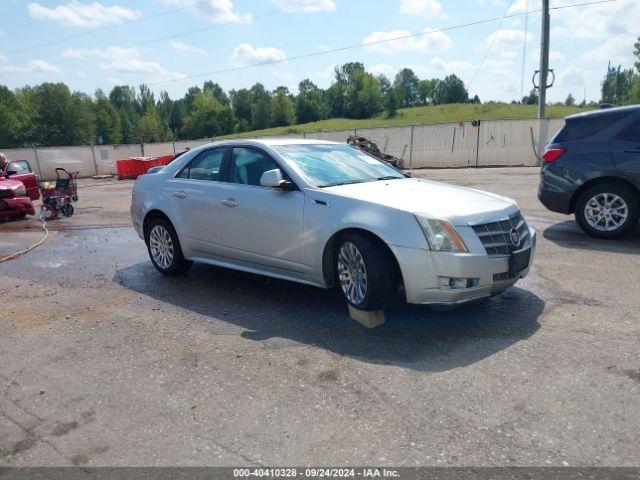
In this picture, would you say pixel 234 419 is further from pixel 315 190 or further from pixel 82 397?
pixel 315 190

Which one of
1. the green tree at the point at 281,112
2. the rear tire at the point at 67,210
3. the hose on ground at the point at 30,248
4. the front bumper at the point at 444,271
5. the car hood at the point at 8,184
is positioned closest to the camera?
the front bumper at the point at 444,271

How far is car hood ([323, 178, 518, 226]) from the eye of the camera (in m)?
4.21

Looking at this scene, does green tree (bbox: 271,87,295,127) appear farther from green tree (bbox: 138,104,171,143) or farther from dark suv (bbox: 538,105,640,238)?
dark suv (bbox: 538,105,640,238)

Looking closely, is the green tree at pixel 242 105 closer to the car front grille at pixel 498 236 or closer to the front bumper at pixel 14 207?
the front bumper at pixel 14 207

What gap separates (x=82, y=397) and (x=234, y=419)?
1.12 m

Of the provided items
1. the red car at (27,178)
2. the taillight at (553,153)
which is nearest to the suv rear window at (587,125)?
the taillight at (553,153)

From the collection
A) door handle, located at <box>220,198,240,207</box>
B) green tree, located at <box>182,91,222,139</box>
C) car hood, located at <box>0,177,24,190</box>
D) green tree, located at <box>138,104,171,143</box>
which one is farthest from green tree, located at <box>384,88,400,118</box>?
door handle, located at <box>220,198,240,207</box>

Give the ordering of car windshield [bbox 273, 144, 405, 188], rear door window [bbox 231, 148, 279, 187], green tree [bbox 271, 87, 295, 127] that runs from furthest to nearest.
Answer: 1. green tree [bbox 271, 87, 295, 127]
2. rear door window [bbox 231, 148, 279, 187]
3. car windshield [bbox 273, 144, 405, 188]

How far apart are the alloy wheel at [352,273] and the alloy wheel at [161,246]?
2578 mm

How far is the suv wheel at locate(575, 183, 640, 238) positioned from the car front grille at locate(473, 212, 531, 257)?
3.65 meters

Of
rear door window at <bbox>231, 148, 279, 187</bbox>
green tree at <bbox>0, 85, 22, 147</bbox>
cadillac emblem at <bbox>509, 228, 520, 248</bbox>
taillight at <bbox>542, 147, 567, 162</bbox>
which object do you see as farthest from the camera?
green tree at <bbox>0, 85, 22, 147</bbox>

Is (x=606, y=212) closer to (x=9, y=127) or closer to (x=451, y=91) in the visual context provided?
(x=9, y=127)

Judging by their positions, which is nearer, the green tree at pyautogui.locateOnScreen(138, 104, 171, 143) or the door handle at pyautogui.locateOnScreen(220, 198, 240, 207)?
the door handle at pyautogui.locateOnScreen(220, 198, 240, 207)

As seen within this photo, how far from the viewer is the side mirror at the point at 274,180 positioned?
191 inches
